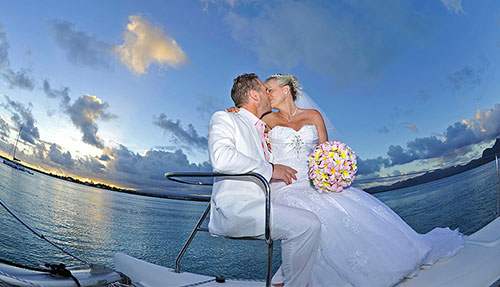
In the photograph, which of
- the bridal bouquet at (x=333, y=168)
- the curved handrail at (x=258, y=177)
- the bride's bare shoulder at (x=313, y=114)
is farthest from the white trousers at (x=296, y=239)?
→ the bride's bare shoulder at (x=313, y=114)

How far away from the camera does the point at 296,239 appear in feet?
5.56

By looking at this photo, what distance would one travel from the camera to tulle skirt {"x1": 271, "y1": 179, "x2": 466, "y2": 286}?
1.78 meters

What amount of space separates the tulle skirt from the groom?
0.17 meters

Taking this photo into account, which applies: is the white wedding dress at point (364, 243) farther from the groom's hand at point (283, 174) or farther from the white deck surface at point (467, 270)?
the groom's hand at point (283, 174)

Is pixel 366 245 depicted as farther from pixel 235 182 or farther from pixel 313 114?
pixel 313 114

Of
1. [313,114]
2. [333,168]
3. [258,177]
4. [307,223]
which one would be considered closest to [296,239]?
[307,223]

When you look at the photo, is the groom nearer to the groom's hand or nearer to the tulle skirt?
the groom's hand

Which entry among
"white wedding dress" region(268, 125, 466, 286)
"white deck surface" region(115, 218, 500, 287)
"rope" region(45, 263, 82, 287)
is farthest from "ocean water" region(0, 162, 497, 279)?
"white wedding dress" region(268, 125, 466, 286)

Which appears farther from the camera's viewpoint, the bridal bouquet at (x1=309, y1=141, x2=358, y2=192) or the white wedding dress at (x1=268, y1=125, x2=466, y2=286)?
the bridal bouquet at (x1=309, y1=141, x2=358, y2=192)

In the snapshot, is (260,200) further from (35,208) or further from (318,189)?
(35,208)

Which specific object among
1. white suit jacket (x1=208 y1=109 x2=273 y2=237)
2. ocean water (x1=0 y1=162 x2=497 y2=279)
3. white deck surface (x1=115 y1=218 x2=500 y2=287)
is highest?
white suit jacket (x1=208 y1=109 x2=273 y2=237)

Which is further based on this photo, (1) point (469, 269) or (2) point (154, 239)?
(2) point (154, 239)

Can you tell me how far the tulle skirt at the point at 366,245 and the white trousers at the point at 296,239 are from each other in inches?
6.2

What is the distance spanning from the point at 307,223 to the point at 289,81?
64.9 inches
